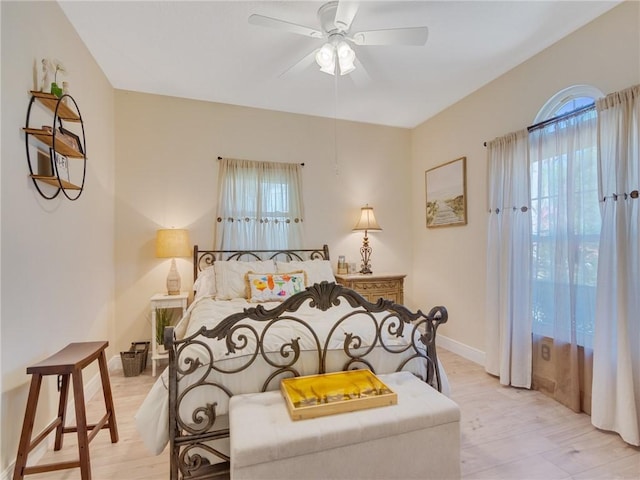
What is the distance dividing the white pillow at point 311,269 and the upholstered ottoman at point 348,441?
1.73 m

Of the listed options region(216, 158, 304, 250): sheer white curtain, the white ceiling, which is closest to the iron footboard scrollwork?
region(216, 158, 304, 250): sheer white curtain

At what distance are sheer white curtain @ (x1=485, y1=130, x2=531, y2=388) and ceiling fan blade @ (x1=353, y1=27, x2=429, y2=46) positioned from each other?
1.38 m

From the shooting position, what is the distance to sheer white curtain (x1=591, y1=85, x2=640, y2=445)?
1913 millimetres

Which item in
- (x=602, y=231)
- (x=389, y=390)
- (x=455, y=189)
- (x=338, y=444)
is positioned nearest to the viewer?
(x=338, y=444)

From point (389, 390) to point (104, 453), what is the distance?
1.80m

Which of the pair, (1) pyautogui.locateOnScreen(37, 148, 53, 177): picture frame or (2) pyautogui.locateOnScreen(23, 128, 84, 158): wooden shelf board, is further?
(1) pyautogui.locateOnScreen(37, 148, 53, 177): picture frame

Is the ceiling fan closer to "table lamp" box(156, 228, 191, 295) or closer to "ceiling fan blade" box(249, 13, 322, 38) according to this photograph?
"ceiling fan blade" box(249, 13, 322, 38)

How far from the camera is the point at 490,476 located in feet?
5.48

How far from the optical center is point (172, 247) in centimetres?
306

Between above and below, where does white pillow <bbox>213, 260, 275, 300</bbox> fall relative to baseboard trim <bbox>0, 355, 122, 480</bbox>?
above

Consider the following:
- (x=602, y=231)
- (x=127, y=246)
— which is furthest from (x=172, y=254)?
(x=602, y=231)

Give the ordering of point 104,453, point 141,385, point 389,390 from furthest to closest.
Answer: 1. point 141,385
2. point 104,453
3. point 389,390

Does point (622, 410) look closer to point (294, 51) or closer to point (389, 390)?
point (389, 390)

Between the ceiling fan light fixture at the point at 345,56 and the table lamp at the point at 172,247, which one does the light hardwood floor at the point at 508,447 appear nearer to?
the table lamp at the point at 172,247
